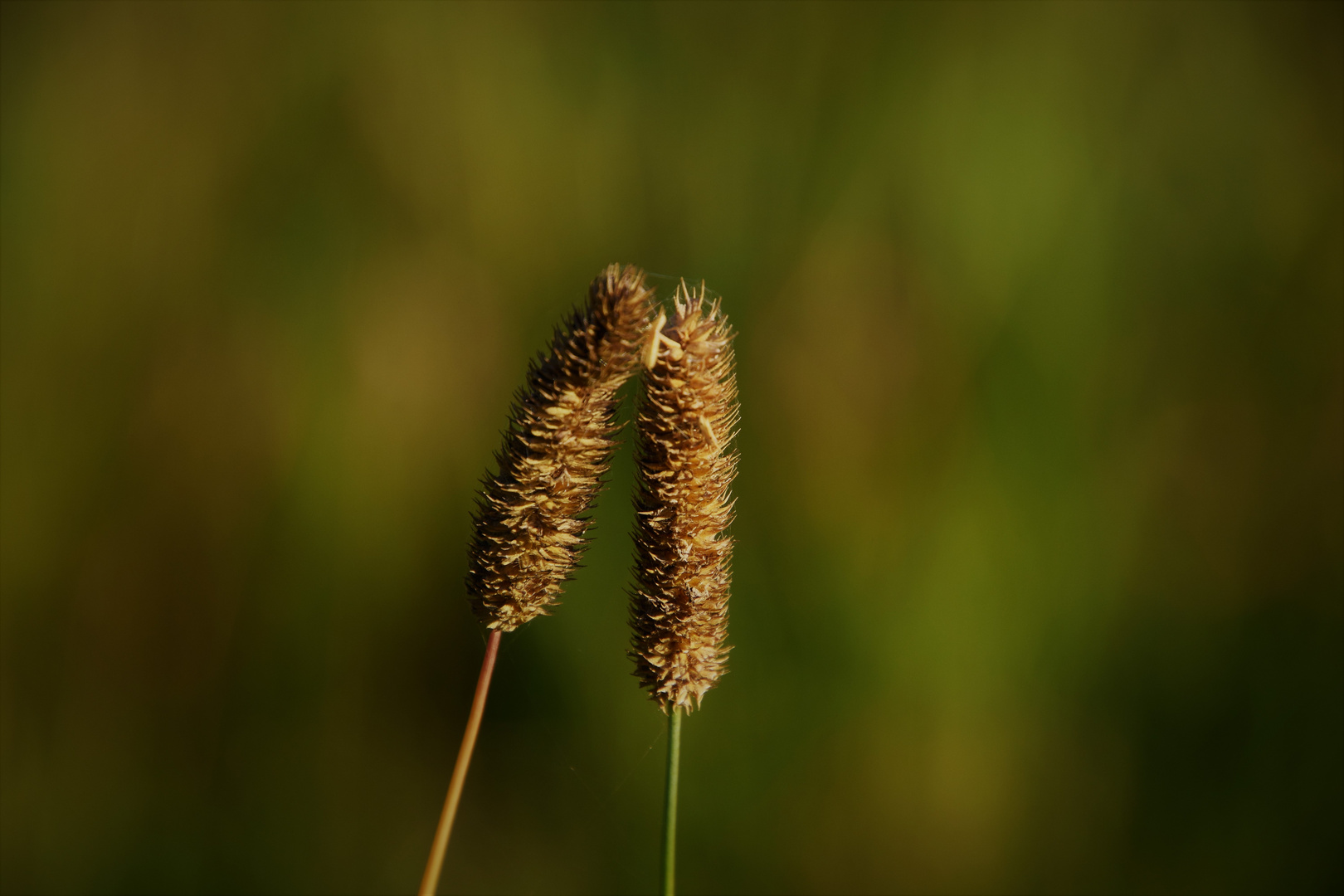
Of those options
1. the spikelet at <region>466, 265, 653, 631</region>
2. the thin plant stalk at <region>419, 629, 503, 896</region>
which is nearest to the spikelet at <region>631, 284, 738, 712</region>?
the spikelet at <region>466, 265, 653, 631</region>

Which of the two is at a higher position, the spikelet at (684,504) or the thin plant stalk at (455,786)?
the spikelet at (684,504)

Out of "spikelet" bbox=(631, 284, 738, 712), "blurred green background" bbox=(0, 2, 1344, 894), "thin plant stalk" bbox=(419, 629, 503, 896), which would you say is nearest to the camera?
"thin plant stalk" bbox=(419, 629, 503, 896)

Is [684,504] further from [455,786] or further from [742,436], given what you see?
[742,436]

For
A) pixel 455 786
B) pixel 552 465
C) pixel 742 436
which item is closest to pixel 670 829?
pixel 455 786

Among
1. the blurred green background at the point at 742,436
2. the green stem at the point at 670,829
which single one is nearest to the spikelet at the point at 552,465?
the green stem at the point at 670,829

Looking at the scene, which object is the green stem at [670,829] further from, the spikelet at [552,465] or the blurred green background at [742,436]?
the blurred green background at [742,436]

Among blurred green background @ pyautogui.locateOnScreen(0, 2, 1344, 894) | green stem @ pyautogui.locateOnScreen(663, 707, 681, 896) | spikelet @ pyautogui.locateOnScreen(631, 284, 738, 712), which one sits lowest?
A: green stem @ pyautogui.locateOnScreen(663, 707, 681, 896)

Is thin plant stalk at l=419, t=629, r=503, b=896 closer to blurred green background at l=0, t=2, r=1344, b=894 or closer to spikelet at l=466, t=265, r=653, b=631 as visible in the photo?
spikelet at l=466, t=265, r=653, b=631
